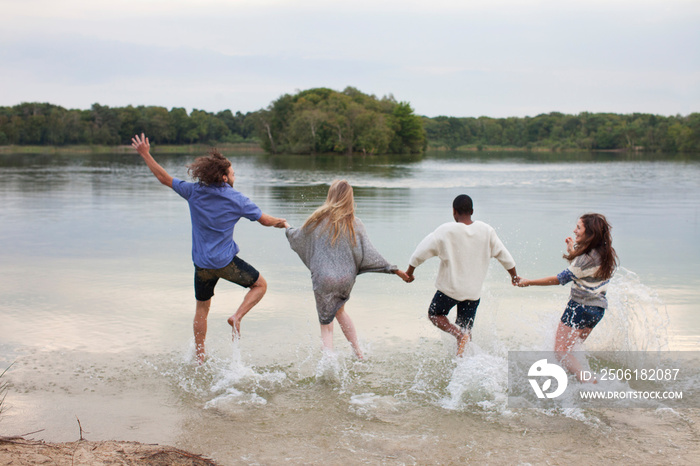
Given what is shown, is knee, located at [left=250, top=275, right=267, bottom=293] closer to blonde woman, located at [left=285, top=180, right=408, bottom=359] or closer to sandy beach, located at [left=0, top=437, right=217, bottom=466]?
blonde woman, located at [left=285, top=180, right=408, bottom=359]

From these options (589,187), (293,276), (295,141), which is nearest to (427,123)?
(295,141)

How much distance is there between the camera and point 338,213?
5.05 metres

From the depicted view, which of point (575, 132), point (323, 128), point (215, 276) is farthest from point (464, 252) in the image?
point (575, 132)

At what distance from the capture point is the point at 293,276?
896cm

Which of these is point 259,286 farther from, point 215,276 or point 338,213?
point 338,213

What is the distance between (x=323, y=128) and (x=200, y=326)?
96140 mm

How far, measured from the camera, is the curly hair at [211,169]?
199 inches

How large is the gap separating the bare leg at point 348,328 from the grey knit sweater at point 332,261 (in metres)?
0.13

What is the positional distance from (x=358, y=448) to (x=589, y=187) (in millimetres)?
26272

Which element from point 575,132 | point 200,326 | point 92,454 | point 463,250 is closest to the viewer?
point 92,454

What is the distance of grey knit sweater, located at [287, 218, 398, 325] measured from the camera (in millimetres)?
5141

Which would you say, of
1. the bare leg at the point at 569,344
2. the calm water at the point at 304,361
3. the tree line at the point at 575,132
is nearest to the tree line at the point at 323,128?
the tree line at the point at 575,132

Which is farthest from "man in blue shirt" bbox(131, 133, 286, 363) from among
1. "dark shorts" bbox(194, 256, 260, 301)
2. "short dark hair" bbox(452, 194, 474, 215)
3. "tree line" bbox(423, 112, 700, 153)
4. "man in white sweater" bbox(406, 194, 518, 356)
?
"tree line" bbox(423, 112, 700, 153)

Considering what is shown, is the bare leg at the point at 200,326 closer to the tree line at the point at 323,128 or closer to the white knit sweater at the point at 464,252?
the white knit sweater at the point at 464,252
